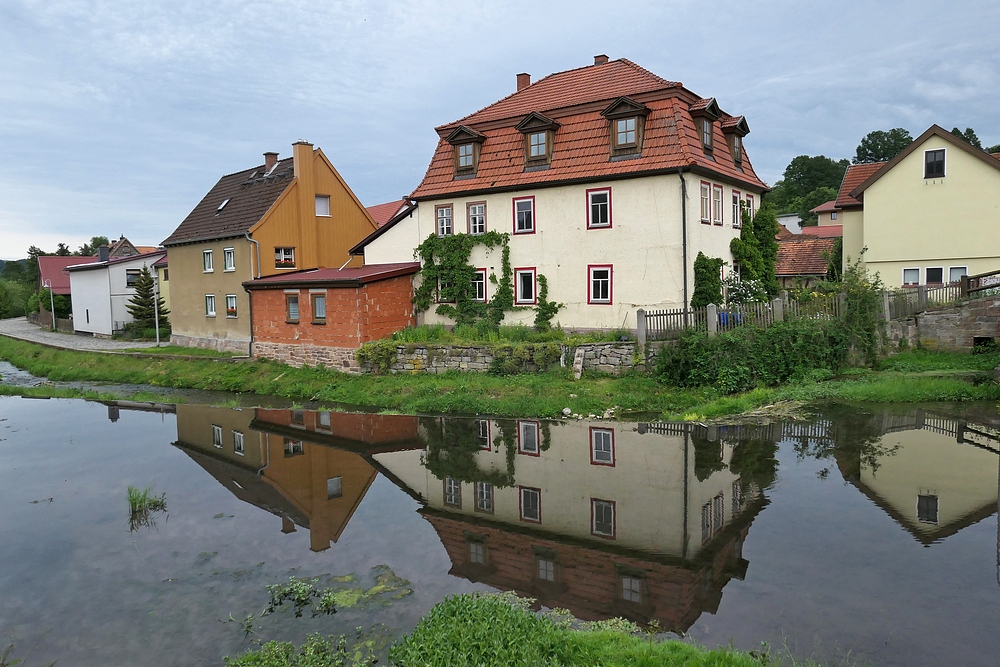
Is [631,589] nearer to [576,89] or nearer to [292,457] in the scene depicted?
[292,457]

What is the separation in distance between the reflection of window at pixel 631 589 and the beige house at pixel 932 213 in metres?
24.9

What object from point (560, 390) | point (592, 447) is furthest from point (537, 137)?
point (592, 447)

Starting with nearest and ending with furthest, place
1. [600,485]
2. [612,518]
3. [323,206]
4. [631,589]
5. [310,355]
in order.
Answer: [631,589] < [612,518] < [600,485] < [310,355] < [323,206]

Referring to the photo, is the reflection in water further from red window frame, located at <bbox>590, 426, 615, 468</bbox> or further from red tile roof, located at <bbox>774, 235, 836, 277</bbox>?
red tile roof, located at <bbox>774, 235, 836, 277</bbox>

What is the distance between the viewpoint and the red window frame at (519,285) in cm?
2498

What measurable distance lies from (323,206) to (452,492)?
85.9 ft

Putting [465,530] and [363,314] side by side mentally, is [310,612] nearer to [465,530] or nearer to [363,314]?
[465,530]

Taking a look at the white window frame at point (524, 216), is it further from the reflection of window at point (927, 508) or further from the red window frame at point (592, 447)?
the reflection of window at point (927, 508)

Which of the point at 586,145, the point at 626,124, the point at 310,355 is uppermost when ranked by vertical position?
the point at 626,124

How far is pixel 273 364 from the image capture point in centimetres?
2839

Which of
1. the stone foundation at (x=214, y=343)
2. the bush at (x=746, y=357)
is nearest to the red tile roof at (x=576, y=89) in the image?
the bush at (x=746, y=357)

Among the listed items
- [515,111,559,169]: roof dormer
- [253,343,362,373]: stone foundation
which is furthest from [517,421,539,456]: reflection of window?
[515,111,559,169]: roof dormer

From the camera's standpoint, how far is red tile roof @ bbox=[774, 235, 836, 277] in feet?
125

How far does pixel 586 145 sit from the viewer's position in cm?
2397
